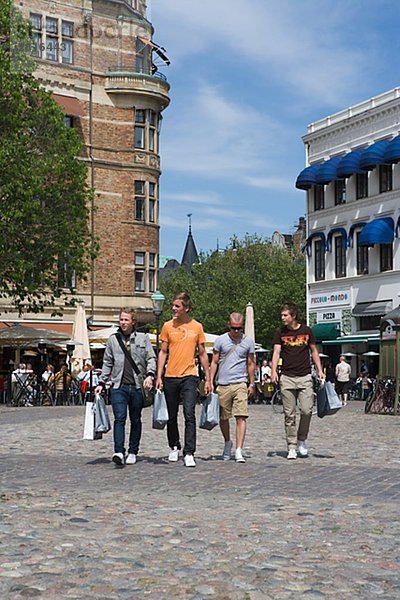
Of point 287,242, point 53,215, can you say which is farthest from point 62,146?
point 287,242

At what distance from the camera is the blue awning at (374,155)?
44.9 m

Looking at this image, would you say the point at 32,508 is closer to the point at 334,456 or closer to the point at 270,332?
the point at 334,456

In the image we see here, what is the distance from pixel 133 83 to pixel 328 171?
9942 mm

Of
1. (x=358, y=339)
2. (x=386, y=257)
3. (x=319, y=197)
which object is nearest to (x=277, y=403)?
(x=358, y=339)

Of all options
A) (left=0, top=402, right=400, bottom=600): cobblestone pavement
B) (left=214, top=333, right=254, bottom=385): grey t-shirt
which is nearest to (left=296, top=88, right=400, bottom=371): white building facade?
(left=214, top=333, right=254, bottom=385): grey t-shirt

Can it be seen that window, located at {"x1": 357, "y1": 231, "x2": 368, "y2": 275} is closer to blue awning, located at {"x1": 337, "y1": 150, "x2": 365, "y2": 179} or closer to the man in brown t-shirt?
blue awning, located at {"x1": 337, "y1": 150, "x2": 365, "y2": 179}

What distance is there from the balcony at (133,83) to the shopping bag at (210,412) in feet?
129

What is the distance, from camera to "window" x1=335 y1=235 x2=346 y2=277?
4934 centimetres

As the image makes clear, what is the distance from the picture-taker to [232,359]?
1259 centimetres

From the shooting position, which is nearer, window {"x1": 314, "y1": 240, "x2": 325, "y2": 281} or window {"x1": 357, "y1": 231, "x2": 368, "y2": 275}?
window {"x1": 357, "y1": 231, "x2": 368, "y2": 275}

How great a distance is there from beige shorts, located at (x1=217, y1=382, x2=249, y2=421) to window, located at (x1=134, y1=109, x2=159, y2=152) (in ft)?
128

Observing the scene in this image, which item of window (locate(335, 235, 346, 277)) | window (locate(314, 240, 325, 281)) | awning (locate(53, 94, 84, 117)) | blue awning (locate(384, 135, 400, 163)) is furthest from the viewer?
window (locate(314, 240, 325, 281))

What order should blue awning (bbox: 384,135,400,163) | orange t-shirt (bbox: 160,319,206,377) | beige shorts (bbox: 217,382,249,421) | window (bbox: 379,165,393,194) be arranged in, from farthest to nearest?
1. window (bbox: 379,165,393,194)
2. blue awning (bbox: 384,135,400,163)
3. beige shorts (bbox: 217,382,249,421)
4. orange t-shirt (bbox: 160,319,206,377)

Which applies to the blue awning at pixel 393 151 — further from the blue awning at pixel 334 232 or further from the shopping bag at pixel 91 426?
the shopping bag at pixel 91 426
